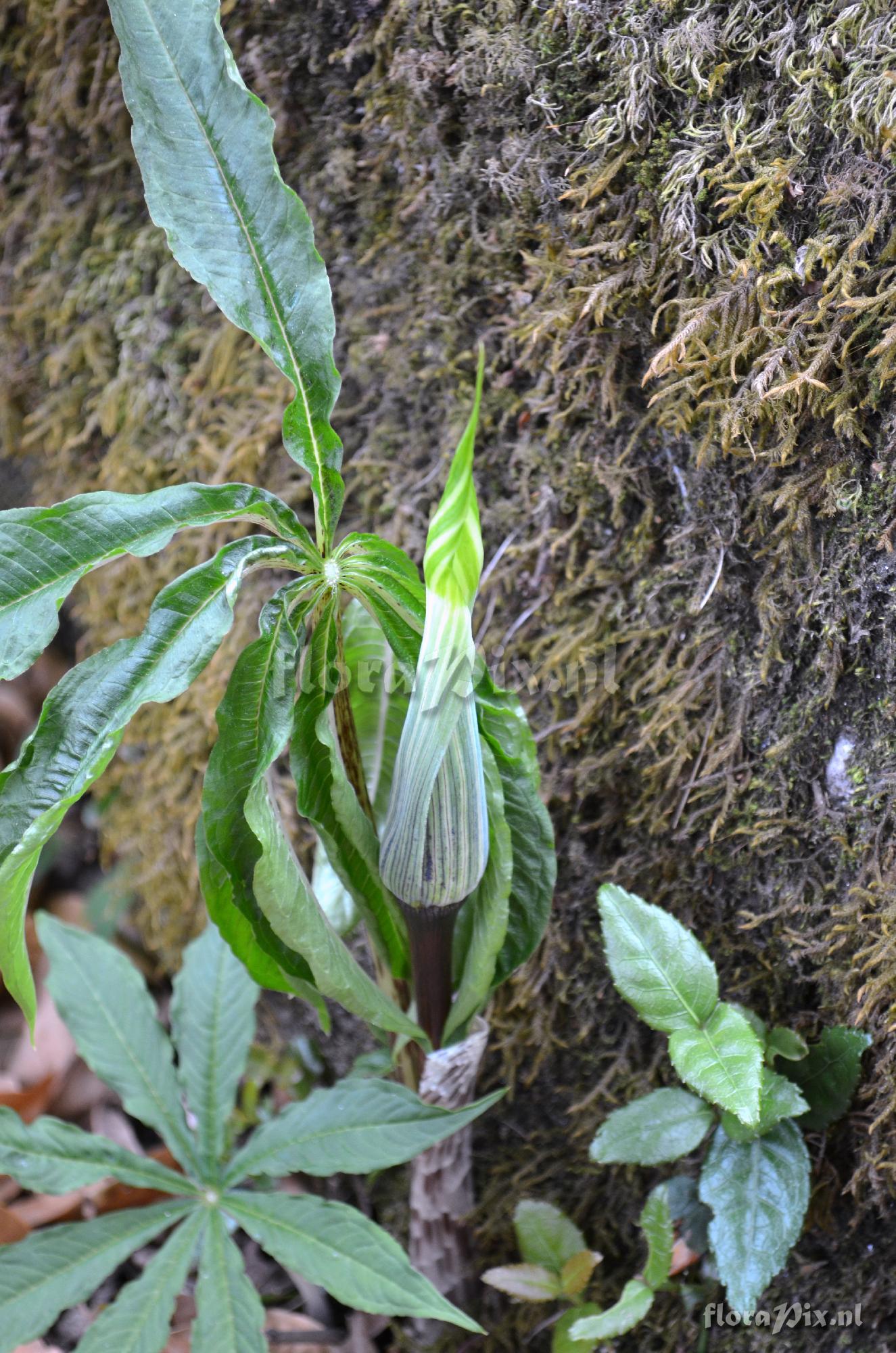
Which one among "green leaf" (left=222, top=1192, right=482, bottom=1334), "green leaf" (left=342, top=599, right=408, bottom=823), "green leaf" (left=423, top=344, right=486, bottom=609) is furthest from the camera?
"green leaf" (left=342, top=599, right=408, bottom=823)

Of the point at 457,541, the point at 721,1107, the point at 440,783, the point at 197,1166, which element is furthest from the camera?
the point at 197,1166

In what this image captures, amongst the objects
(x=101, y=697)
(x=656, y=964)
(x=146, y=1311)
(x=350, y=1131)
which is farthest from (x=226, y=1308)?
(x=101, y=697)

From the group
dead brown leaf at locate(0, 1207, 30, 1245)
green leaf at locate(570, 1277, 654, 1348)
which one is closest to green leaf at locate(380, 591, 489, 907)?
green leaf at locate(570, 1277, 654, 1348)

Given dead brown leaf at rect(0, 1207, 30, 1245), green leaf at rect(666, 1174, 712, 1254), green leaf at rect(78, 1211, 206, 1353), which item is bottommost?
green leaf at rect(666, 1174, 712, 1254)

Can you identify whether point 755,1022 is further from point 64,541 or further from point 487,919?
point 64,541

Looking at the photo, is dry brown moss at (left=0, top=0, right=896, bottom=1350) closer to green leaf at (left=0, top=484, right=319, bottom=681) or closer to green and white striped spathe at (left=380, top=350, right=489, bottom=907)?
green and white striped spathe at (left=380, top=350, right=489, bottom=907)

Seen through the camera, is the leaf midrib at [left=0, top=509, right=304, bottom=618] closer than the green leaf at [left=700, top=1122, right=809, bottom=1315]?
Yes

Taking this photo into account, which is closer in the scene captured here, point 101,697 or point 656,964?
point 101,697
